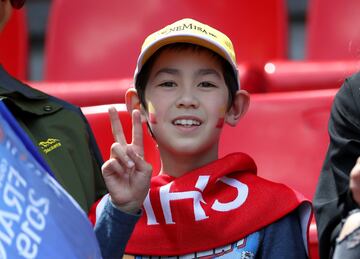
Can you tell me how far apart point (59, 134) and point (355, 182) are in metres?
0.68

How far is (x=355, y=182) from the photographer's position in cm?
165

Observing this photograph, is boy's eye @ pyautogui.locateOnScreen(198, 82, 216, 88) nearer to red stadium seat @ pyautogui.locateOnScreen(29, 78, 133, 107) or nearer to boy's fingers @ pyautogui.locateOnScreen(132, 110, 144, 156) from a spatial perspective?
boy's fingers @ pyautogui.locateOnScreen(132, 110, 144, 156)

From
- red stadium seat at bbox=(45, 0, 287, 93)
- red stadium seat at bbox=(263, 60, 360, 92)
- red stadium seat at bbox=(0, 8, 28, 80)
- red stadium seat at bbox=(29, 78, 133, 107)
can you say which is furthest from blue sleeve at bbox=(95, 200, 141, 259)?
red stadium seat at bbox=(0, 8, 28, 80)

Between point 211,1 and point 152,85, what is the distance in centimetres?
124

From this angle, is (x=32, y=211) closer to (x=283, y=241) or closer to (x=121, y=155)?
(x=121, y=155)

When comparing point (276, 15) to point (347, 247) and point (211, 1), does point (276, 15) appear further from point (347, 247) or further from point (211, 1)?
point (347, 247)

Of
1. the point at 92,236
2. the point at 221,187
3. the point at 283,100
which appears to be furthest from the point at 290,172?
the point at 92,236

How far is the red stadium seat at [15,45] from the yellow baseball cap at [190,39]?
56.8 inches

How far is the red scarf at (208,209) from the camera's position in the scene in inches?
73.0

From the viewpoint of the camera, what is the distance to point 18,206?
56.8 inches

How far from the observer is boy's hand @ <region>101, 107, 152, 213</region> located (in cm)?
175

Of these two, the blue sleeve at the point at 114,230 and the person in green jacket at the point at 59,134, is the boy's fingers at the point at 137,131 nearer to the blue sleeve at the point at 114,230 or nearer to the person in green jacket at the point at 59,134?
the blue sleeve at the point at 114,230

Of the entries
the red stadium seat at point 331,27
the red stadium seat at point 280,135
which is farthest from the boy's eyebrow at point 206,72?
the red stadium seat at point 331,27

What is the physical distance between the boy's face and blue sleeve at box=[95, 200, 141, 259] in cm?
20
